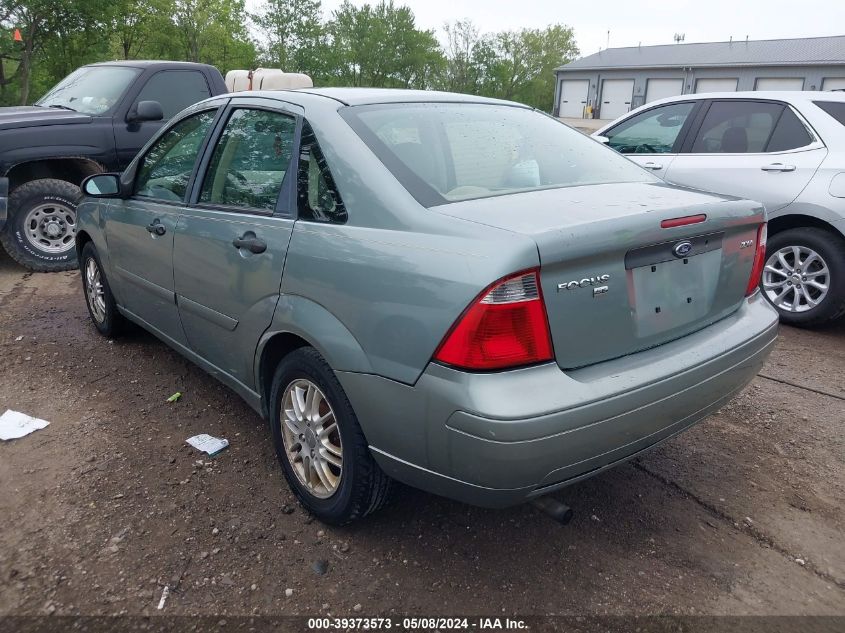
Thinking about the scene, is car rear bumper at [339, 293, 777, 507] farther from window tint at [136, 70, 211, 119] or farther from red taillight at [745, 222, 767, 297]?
window tint at [136, 70, 211, 119]

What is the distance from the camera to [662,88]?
43.1 m

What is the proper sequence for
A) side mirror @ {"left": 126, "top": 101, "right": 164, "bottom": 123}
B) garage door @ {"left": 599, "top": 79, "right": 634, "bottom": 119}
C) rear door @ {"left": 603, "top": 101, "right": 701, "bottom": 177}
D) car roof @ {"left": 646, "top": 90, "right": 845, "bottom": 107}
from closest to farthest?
car roof @ {"left": 646, "top": 90, "right": 845, "bottom": 107}, rear door @ {"left": 603, "top": 101, "right": 701, "bottom": 177}, side mirror @ {"left": 126, "top": 101, "right": 164, "bottom": 123}, garage door @ {"left": 599, "top": 79, "right": 634, "bottom": 119}

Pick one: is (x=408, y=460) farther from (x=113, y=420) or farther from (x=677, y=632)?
(x=113, y=420)

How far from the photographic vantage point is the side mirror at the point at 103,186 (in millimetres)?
3904

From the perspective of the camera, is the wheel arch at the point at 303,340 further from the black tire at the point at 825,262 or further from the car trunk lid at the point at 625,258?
the black tire at the point at 825,262

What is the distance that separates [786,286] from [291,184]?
4.28 metres

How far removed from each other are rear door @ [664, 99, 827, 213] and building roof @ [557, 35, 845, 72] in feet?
121

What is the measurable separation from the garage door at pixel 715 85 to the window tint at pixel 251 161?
1660 inches

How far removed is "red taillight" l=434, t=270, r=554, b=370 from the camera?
1909 millimetres

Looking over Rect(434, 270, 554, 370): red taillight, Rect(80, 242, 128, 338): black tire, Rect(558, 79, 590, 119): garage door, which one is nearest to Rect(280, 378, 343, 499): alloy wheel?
Rect(434, 270, 554, 370): red taillight

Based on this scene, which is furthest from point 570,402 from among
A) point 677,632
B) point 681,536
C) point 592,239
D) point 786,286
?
point 786,286

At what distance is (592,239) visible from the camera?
202 centimetres

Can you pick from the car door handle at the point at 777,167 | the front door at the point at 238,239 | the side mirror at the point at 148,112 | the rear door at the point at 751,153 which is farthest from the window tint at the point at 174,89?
the car door handle at the point at 777,167

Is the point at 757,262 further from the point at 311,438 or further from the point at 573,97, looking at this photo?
the point at 573,97
